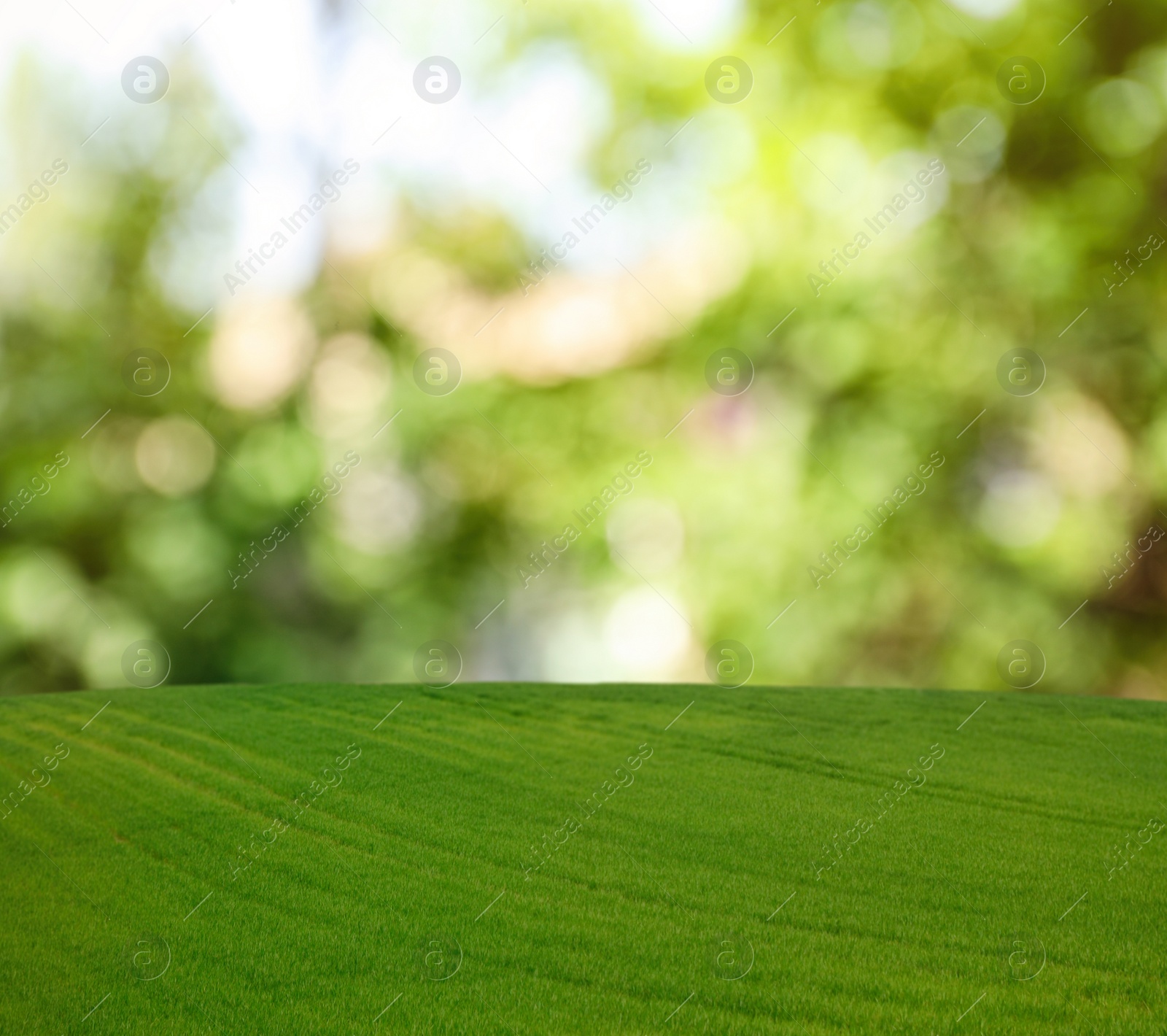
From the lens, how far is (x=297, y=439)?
9.58 metres

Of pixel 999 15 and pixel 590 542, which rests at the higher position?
pixel 999 15

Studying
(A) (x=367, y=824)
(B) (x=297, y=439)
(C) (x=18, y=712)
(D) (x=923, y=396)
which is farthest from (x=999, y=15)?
(C) (x=18, y=712)

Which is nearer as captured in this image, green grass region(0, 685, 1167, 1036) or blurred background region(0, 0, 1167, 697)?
green grass region(0, 685, 1167, 1036)

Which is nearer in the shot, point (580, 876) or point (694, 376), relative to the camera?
point (580, 876)

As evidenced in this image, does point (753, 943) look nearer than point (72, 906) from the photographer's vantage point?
Yes

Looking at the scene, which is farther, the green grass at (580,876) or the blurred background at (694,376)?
the blurred background at (694,376)

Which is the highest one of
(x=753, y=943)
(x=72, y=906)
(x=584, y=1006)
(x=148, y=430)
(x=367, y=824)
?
(x=148, y=430)

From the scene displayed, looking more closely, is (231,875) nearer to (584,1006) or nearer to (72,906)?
(72,906)

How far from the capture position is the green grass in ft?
11.7

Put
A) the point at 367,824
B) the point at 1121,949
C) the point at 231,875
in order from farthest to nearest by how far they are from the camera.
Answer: the point at 367,824 → the point at 231,875 → the point at 1121,949

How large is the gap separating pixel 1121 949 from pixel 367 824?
140 inches

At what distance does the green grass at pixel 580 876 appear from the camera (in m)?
3.57

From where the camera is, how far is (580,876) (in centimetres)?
486

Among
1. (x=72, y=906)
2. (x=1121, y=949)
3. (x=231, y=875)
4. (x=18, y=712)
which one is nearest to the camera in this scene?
(x=1121, y=949)
